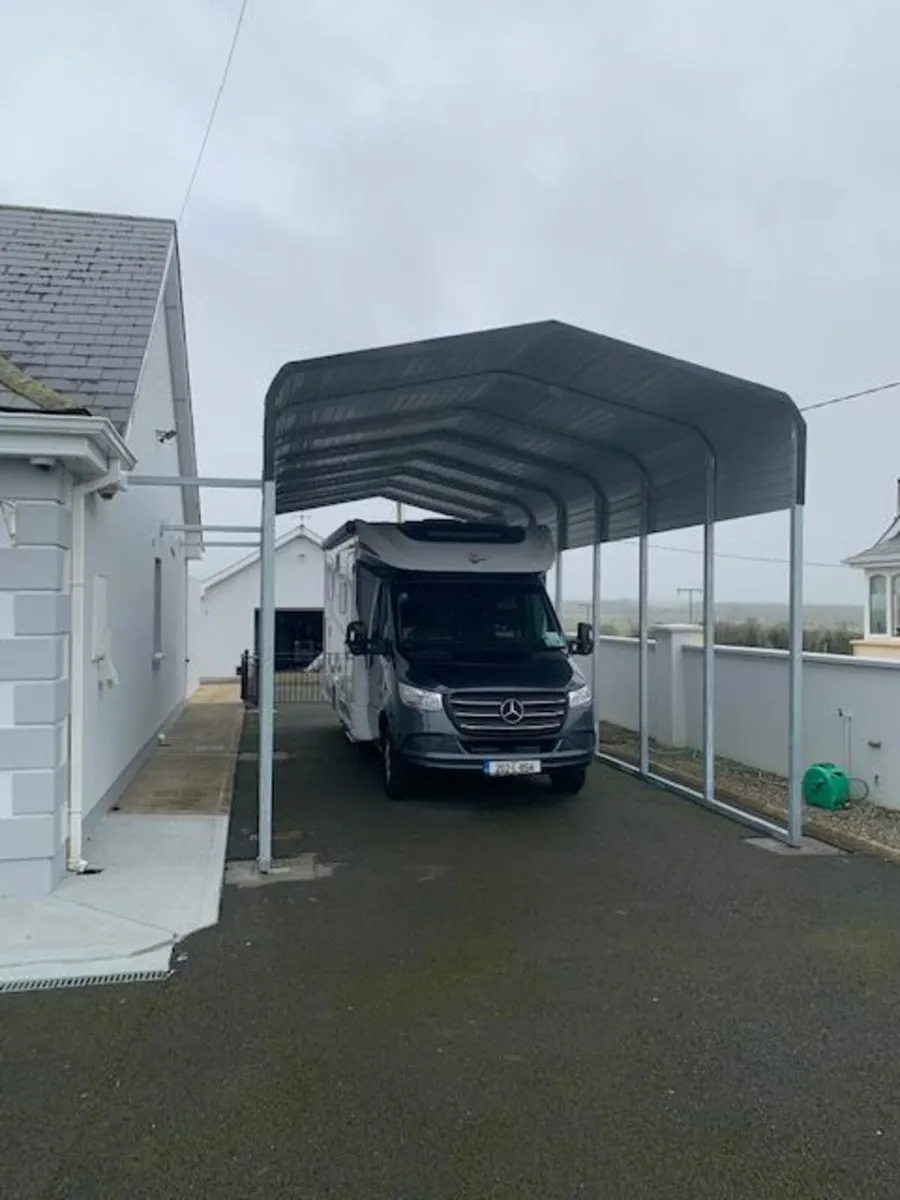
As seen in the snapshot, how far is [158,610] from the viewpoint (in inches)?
500

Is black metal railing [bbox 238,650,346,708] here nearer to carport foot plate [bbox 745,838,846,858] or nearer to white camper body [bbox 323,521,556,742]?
white camper body [bbox 323,521,556,742]

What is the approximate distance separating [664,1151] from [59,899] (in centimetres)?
409

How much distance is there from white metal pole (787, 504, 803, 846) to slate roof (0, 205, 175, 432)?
525cm

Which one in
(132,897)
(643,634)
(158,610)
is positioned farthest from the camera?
(158,610)

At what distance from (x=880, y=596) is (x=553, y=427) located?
46.4 feet

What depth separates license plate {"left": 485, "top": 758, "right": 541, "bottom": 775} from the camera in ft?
28.5

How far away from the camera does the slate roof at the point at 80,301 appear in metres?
7.02

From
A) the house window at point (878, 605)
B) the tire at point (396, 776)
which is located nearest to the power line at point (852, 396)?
the house window at point (878, 605)

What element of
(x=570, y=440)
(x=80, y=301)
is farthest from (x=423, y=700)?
(x=80, y=301)

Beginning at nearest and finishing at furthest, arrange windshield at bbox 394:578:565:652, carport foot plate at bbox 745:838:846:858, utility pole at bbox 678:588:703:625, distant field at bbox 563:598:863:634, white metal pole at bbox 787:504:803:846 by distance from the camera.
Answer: carport foot plate at bbox 745:838:846:858, white metal pole at bbox 787:504:803:846, windshield at bbox 394:578:565:652, distant field at bbox 563:598:863:634, utility pole at bbox 678:588:703:625

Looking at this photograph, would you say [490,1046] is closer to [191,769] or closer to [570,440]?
[570,440]

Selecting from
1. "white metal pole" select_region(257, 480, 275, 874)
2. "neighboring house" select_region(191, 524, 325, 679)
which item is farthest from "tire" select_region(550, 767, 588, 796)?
"neighboring house" select_region(191, 524, 325, 679)

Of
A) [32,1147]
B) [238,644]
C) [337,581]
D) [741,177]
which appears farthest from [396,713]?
[238,644]

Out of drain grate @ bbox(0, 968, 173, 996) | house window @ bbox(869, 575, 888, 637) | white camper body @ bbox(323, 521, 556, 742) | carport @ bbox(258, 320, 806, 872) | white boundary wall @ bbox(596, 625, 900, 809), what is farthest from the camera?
house window @ bbox(869, 575, 888, 637)
